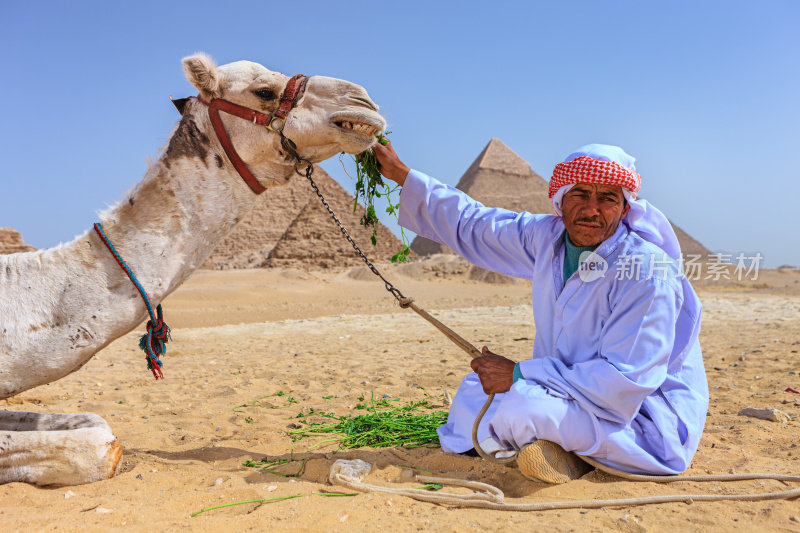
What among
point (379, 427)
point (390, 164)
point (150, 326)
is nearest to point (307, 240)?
point (379, 427)

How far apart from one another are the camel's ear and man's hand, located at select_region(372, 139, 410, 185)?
962mm

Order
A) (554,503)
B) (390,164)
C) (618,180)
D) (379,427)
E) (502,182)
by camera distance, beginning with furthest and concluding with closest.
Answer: (502,182) → (379,427) → (390,164) → (618,180) → (554,503)

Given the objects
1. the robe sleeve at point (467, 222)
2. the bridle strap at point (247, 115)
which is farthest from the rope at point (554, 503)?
the robe sleeve at point (467, 222)

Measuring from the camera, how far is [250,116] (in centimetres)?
277

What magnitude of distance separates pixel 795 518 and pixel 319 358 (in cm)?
521

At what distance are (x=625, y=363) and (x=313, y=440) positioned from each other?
1809mm

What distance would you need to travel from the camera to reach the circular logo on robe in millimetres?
2898

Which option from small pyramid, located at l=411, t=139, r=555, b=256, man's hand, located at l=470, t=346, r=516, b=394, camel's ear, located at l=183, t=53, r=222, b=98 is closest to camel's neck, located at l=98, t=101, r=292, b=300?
camel's ear, located at l=183, t=53, r=222, b=98

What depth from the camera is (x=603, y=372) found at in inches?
105

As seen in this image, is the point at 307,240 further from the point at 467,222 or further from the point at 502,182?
the point at 502,182

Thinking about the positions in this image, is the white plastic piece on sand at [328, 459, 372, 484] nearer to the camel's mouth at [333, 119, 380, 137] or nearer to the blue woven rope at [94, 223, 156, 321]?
the blue woven rope at [94, 223, 156, 321]

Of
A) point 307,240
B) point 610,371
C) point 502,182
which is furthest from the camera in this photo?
point 502,182

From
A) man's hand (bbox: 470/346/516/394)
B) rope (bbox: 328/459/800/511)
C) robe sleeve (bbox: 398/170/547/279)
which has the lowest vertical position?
rope (bbox: 328/459/800/511)

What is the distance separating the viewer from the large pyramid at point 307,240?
53.8 metres
